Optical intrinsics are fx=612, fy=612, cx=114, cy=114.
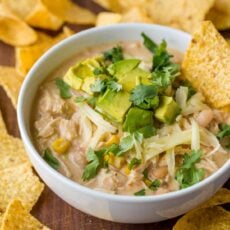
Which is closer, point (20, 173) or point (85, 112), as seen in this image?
point (85, 112)

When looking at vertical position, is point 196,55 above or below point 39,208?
above

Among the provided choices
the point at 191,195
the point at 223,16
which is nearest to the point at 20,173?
the point at 191,195

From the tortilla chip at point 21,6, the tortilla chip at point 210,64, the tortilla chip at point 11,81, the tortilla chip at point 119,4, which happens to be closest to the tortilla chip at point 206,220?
the tortilla chip at point 210,64

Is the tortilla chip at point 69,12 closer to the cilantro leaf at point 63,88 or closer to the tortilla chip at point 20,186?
the cilantro leaf at point 63,88

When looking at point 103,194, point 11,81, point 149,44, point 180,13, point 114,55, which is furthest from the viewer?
point 180,13

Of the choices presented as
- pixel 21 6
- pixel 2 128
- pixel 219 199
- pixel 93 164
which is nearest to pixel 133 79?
pixel 93 164

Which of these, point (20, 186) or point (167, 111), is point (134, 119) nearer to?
point (167, 111)

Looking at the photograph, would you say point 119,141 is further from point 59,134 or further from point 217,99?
point 217,99
